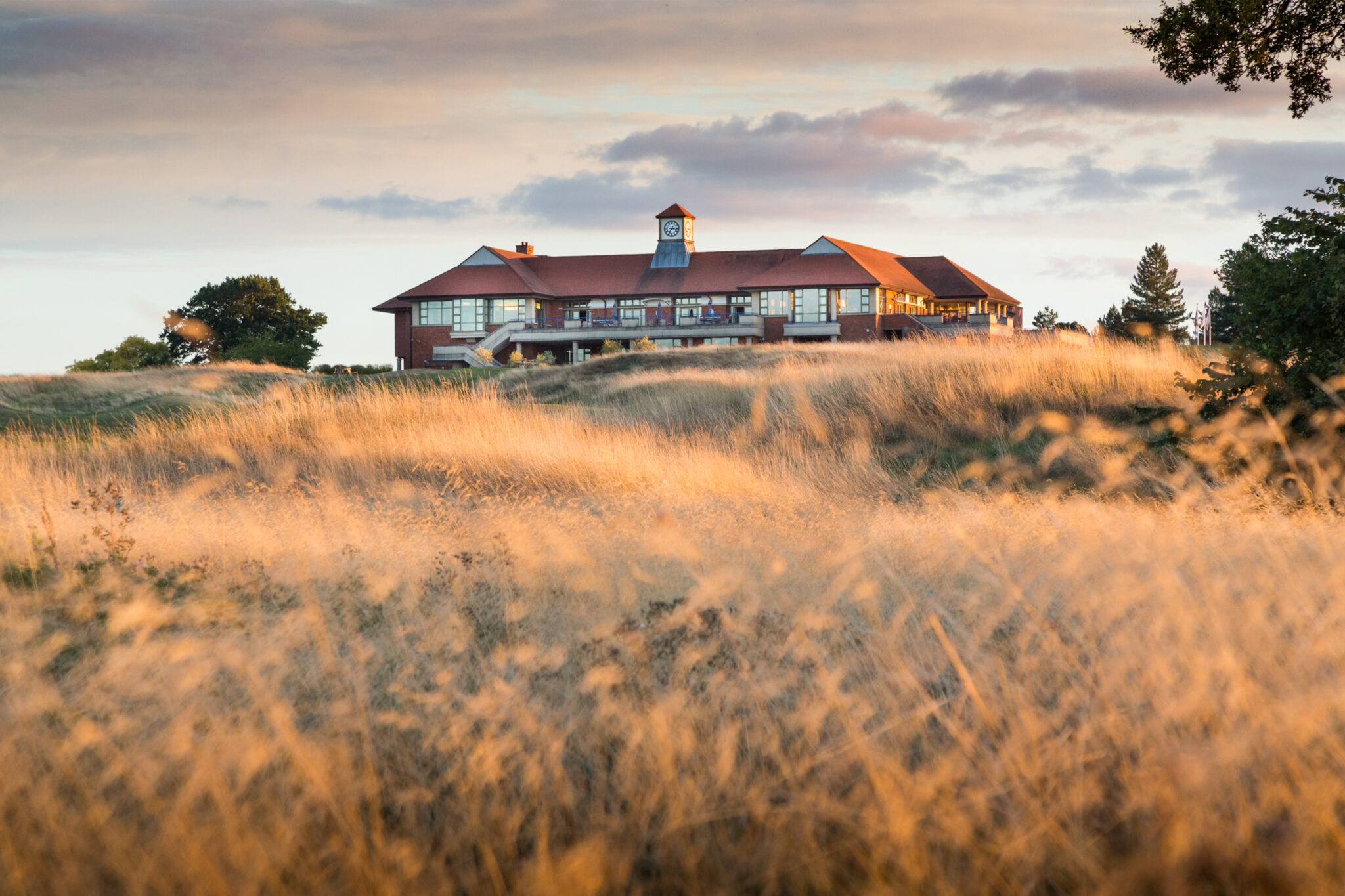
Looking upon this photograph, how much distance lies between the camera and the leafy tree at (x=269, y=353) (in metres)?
56.7

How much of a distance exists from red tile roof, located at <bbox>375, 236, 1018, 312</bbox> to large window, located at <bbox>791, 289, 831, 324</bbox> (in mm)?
601

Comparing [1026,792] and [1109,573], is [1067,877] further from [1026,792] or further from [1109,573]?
[1109,573]

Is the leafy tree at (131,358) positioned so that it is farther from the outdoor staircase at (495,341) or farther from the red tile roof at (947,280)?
the red tile roof at (947,280)

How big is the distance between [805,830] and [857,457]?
26.3 ft

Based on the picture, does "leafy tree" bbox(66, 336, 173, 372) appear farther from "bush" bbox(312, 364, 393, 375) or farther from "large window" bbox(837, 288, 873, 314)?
"large window" bbox(837, 288, 873, 314)

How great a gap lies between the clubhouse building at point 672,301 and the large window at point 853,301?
0.07 m

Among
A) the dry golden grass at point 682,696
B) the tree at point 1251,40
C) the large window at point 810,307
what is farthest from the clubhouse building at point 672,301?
the dry golden grass at point 682,696

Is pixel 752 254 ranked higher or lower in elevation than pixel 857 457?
higher

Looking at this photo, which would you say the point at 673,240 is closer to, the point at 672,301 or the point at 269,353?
the point at 672,301

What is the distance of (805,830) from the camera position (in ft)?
→ 9.43

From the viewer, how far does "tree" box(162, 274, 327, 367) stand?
62.6 metres

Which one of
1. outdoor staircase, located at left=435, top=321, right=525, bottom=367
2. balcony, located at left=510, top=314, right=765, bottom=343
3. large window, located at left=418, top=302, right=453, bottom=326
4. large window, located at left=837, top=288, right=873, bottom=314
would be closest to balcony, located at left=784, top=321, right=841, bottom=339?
large window, located at left=837, top=288, right=873, bottom=314

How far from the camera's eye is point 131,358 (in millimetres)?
58812

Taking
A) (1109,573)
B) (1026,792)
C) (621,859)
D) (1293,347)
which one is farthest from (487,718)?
(1293,347)
